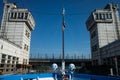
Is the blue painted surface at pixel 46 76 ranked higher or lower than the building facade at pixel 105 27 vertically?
lower

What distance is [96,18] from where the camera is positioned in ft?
197

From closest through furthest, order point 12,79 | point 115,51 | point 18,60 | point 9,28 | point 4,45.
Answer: point 12,79 → point 4,45 → point 115,51 → point 18,60 → point 9,28

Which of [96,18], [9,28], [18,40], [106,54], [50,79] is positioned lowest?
[50,79]

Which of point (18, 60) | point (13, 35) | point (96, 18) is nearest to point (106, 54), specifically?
point (96, 18)

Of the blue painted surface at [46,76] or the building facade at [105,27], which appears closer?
the blue painted surface at [46,76]

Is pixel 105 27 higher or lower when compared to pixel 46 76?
higher

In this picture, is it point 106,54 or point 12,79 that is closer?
point 12,79

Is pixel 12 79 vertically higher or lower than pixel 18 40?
lower

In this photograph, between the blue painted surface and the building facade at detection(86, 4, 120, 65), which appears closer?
the blue painted surface

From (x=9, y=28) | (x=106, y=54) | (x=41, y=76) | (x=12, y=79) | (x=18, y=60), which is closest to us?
(x=12, y=79)

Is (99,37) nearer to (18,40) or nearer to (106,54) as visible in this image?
(106,54)

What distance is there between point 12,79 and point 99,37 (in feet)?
151

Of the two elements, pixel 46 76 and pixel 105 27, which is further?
pixel 105 27

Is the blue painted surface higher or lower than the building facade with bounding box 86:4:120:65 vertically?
lower
